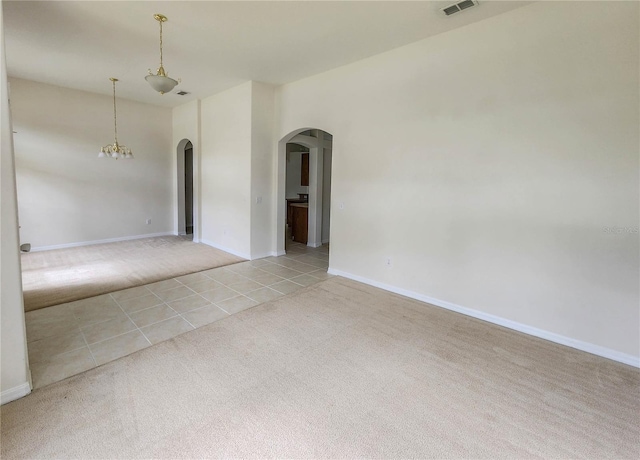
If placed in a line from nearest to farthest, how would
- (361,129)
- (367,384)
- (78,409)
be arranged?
(78,409) < (367,384) < (361,129)

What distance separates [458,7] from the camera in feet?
9.39

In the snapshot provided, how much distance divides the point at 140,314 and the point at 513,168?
4104 millimetres

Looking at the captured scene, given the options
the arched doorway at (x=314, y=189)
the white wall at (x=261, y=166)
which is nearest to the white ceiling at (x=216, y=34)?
the white wall at (x=261, y=166)

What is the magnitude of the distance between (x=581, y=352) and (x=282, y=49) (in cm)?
450

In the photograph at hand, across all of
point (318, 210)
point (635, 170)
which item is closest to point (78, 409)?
point (635, 170)

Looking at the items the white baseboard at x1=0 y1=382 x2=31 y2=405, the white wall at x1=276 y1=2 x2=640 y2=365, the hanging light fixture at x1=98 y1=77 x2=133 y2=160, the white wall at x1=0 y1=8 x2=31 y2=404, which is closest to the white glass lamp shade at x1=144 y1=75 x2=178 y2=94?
the white wall at x1=0 y1=8 x2=31 y2=404

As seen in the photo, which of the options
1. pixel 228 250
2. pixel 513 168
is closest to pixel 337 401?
pixel 513 168

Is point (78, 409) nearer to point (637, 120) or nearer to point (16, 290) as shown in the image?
point (16, 290)

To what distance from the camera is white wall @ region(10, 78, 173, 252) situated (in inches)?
219

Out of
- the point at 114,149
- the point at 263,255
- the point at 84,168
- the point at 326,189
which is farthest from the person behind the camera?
the point at 326,189

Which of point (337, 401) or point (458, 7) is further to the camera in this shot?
point (458, 7)

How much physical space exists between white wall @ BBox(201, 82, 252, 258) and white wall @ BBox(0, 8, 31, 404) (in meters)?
3.56

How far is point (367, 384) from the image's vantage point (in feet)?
7.23

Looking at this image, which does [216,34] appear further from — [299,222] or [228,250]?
[299,222]
